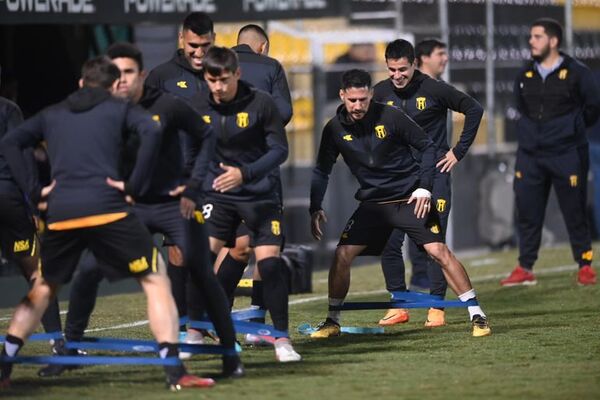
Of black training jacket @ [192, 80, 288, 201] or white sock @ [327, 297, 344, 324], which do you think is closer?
black training jacket @ [192, 80, 288, 201]

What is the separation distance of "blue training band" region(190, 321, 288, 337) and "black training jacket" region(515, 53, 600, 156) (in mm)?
5714

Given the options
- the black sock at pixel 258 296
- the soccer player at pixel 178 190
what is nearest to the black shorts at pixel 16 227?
the soccer player at pixel 178 190

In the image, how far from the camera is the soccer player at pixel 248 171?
10.1m

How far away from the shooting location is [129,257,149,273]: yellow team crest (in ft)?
29.3

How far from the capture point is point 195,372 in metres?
9.80

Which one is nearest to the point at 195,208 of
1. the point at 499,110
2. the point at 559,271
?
the point at 559,271

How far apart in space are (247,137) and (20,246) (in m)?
1.71

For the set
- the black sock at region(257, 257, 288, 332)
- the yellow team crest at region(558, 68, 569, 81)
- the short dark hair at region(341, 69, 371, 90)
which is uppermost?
Answer: the short dark hair at region(341, 69, 371, 90)

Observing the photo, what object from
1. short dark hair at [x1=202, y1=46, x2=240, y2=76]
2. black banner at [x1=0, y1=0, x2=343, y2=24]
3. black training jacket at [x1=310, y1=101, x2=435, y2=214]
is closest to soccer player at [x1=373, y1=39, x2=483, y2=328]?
black training jacket at [x1=310, y1=101, x2=435, y2=214]

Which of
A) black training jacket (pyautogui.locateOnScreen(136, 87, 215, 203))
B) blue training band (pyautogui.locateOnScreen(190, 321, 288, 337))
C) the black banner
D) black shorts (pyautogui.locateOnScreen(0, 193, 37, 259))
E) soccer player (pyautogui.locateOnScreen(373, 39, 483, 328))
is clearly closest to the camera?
black training jacket (pyautogui.locateOnScreen(136, 87, 215, 203))

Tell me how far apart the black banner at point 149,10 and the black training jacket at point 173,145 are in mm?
5010

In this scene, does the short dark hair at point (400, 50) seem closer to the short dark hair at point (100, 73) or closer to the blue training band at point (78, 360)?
the short dark hair at point (100, 73)

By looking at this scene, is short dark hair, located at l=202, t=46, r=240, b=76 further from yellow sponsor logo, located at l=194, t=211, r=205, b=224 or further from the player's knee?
the player's knee

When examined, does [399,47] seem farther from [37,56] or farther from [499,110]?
[499,110]
